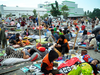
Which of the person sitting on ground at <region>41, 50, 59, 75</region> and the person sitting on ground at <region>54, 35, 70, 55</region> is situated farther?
the person sitting on ground at <region>54, 35, 70, 55</region>

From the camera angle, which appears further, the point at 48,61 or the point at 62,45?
the point at 62,45

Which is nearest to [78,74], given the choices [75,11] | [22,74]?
[22,74]

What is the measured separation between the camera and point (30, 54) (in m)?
3.97

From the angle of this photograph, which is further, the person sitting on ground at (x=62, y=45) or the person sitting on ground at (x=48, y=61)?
the person sitting on ground at (x=62, y=45)

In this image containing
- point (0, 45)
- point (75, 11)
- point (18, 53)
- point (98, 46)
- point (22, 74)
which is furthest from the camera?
point (75, 11)

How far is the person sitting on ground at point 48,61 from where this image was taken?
2441 millimetres

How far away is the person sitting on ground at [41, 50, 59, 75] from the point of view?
244 cm

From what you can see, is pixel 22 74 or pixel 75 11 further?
pixel 75 11

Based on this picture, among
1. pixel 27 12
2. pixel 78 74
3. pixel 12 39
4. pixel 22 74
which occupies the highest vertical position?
pixel 27 12

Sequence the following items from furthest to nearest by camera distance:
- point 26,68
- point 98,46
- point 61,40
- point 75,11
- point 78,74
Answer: point 75,11, point 98,46, point 61,40, point 26,68, point 78,74

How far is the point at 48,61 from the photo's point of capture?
8.15ft

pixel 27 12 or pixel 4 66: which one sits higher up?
pixel 27 12

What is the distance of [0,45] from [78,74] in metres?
5.19

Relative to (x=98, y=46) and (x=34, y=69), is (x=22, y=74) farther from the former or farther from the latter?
(x=98, y=46)
